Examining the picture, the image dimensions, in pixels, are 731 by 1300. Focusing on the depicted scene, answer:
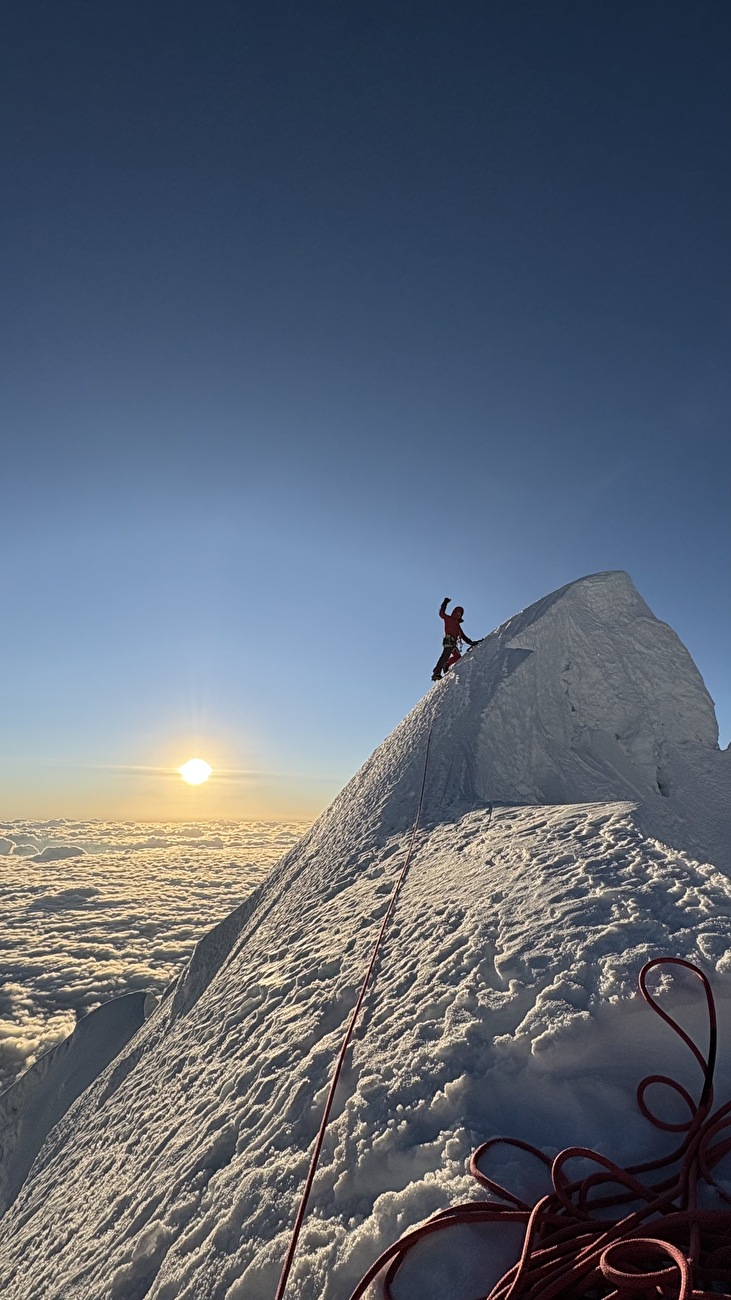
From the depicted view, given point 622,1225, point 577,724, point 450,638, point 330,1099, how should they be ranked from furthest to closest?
point 450,638
point 577,724
point 330,1099
point 622,1225

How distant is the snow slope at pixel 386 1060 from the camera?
206 centimetres

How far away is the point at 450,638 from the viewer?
1044 centimetres

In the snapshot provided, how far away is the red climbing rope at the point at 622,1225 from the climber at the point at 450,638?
8478 millimetres

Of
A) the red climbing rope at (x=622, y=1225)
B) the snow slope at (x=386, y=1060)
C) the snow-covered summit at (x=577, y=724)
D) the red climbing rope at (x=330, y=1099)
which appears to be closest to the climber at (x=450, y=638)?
the snow-covered summit at (x=577, y=724)

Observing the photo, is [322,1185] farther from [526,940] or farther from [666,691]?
[666,691]

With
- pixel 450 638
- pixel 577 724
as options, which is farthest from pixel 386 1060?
pixel 450 638

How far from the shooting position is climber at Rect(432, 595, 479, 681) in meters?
10.4

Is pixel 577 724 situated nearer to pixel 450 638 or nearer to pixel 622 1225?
pixel 450 638

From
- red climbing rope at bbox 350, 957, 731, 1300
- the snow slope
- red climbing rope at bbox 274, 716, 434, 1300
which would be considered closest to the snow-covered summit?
the snow slope

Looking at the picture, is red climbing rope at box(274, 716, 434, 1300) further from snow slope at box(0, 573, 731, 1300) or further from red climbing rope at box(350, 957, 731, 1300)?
red climbing rope at box(350, 957, 731, 1300)

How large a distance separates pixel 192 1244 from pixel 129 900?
111 ft

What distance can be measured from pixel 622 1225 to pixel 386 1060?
1261mm

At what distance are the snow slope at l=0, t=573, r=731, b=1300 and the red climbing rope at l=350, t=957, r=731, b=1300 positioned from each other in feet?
0.26

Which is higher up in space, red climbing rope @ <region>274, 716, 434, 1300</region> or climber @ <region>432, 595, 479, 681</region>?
climber @ <region>432, 595, 479, 681</region>
